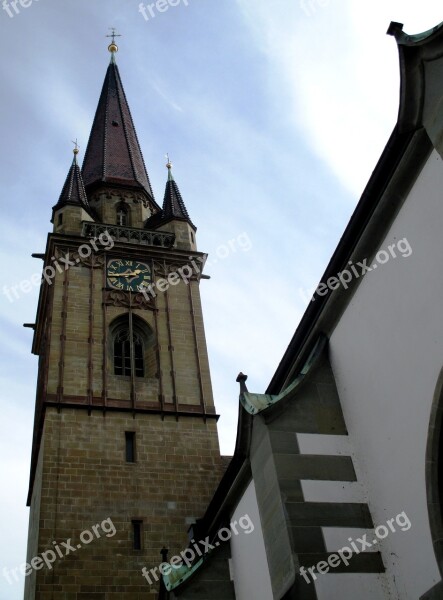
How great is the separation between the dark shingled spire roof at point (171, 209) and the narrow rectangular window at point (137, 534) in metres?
13.0

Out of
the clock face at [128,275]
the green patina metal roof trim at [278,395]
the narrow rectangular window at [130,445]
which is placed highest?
the clock face at [128,275]

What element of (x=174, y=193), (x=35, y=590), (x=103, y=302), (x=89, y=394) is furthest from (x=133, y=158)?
(x=35, y=590)

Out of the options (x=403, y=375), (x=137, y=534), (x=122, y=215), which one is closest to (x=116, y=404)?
(x=137, y=534)

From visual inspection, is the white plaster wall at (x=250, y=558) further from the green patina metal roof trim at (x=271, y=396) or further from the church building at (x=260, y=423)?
the green patina metal roof trim at (x=271, y=396)

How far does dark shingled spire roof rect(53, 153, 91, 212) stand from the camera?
26562 mm

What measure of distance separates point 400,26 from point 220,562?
965 cm

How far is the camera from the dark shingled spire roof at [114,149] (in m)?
30.9

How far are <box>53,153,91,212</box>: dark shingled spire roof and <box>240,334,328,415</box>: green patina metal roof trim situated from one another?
1735 cm

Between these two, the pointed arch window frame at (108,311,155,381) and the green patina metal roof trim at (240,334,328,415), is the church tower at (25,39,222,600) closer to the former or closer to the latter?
the pointed arch window frame at (108,311,155,381)

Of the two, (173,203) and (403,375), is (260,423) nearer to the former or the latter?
(403,375)

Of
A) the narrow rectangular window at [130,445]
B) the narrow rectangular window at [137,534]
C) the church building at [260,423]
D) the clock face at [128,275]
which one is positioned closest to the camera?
the church building at [260,423]

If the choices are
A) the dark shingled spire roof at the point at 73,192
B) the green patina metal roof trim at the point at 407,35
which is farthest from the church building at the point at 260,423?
the dark shingled spire roof at the point at 73,192

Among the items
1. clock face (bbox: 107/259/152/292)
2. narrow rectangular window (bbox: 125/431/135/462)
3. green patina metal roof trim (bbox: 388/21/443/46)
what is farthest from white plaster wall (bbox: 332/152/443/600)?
clock face (bbox: 107/259/152/292)

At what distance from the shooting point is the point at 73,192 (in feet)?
89.6
